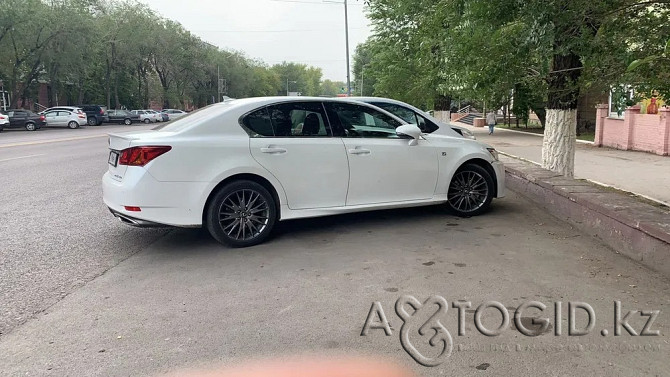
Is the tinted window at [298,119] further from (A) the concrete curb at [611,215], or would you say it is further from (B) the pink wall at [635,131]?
(B) the pink wall at [635,131]

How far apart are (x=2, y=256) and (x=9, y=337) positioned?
2138mm

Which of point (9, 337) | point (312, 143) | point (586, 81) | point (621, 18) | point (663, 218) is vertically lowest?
point (9, 337)

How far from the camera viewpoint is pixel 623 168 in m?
12.7

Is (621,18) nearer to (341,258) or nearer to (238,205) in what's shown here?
(341,258)

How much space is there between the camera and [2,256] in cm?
530

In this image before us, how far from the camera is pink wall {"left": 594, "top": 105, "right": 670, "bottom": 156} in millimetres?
15312

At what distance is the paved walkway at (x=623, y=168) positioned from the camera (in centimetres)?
977

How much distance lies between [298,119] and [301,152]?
0.43 meters

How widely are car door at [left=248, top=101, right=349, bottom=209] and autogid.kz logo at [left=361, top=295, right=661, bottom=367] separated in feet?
6.62

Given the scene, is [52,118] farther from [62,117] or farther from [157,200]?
[157,200]

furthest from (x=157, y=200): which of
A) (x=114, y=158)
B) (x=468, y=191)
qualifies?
(x=468, y=191)

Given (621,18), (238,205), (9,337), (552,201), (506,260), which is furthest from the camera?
(552,201)

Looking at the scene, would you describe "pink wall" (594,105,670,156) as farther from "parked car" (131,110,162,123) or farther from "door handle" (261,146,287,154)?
"parked car" (131,110,162,123)

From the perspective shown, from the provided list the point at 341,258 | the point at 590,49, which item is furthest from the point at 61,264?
the point at 590,49
